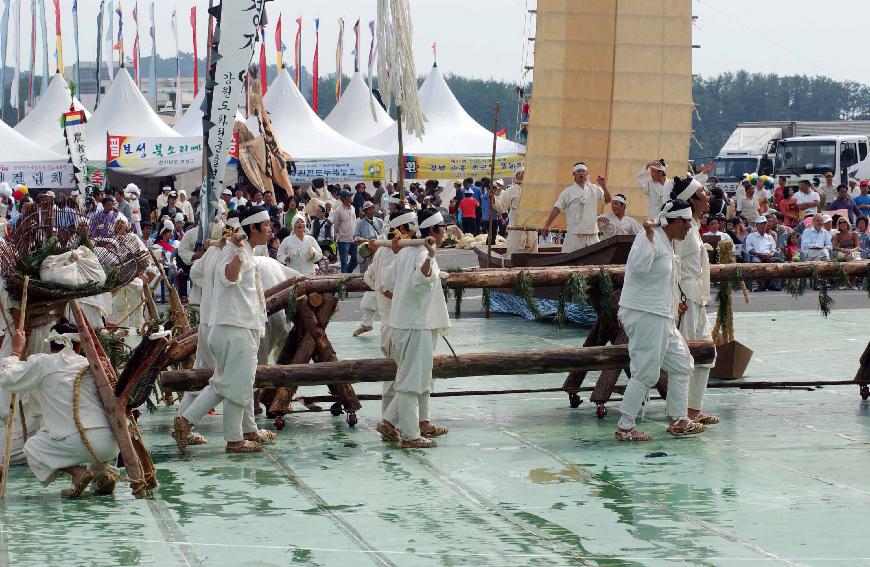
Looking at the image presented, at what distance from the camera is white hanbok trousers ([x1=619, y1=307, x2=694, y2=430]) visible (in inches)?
402

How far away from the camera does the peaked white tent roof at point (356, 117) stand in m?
40.2

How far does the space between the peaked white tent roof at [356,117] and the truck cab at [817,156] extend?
10.5 meters

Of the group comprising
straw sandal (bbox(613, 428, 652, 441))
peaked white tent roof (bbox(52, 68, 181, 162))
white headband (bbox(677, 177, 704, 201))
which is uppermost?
peaked white tent roof (bbox(52, 68, 181, 162))

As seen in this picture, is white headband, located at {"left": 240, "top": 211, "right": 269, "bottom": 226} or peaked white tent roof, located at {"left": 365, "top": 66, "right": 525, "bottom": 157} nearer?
white headband, located at {"left": 240, "top": 211, "right": 269, "bottom": 226}

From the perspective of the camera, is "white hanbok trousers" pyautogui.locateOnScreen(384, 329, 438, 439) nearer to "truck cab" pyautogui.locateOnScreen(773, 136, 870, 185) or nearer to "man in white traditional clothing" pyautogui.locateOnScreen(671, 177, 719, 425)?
"man in white traditional clothing" pyautogui.locateOnScreen(671, 177, 719, 425)

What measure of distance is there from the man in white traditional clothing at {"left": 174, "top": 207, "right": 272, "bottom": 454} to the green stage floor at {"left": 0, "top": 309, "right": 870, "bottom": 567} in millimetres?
268

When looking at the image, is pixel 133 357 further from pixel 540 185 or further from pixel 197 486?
pixel 540 185

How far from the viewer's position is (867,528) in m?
7.63

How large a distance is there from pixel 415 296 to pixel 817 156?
28.8 m

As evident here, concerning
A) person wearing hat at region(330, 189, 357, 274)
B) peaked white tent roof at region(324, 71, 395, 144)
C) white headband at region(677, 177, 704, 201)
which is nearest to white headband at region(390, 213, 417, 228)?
white headband at region(677, 177, 704, 201)

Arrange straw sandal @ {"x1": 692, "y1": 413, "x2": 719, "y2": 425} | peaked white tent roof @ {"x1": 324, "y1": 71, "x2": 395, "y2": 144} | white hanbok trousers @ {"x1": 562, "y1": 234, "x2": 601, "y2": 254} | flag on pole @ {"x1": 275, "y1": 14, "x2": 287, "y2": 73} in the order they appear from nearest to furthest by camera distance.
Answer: straw sandal @ {"x1": 692, "y1": 413, "x2": 719, "y2": 425} → white hanbok trousers @ {"x1": 562, "y1": 234, "x2": 601, "y2": 254} → peaked white tent roof @ {"x1": 324, "y1": 71, "x2": 395, "y2": 144} → flag on pole @ {"x1": 275, "y1": 14, "x2": 287, "y2": 73}

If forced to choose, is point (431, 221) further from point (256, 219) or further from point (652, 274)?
point (652, 274)

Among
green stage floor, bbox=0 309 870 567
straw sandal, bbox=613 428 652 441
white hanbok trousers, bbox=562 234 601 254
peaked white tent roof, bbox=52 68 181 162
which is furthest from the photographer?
peaked white tent roof, bbox=52 68 181 162

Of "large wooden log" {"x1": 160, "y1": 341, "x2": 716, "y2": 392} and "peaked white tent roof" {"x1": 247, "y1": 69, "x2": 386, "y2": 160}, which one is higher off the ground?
"peaked white tent roof" {"x1": 247, "y1": 69, "x2": 386, "y2": 160}
